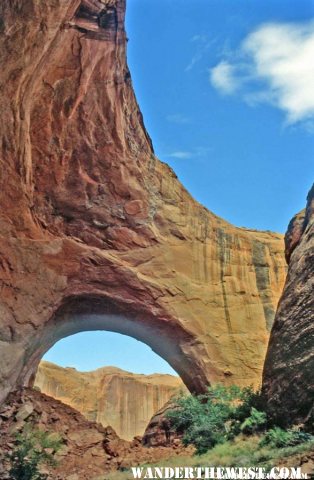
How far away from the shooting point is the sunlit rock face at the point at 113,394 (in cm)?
4091

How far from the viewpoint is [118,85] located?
17016mm

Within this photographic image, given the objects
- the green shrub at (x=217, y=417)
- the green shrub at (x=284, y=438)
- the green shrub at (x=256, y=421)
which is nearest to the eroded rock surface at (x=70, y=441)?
the green shrub at (x=217, y=417)

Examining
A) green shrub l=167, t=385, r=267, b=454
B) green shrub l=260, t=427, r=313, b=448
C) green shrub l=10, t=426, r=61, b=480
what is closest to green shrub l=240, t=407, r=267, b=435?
green shrub l=167, t=385, r=267, b=454

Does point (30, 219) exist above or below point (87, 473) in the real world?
above

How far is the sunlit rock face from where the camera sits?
40906 millimetres

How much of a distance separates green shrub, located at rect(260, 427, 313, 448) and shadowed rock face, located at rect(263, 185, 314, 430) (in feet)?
1.12

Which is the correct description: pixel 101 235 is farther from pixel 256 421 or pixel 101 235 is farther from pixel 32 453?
pixel 256 421

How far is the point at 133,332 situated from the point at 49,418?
3.93 meters

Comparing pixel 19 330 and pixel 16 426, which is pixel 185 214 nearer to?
pixel 19 330

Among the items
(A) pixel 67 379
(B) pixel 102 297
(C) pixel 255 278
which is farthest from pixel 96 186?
(A) pixel 67 379

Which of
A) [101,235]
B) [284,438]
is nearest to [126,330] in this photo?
[101,235]

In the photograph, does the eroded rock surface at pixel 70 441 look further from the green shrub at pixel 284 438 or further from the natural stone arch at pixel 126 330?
the green shrub at pixel 284 438

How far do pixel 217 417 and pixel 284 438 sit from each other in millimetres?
3700

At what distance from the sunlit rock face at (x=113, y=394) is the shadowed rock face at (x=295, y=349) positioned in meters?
30.8
